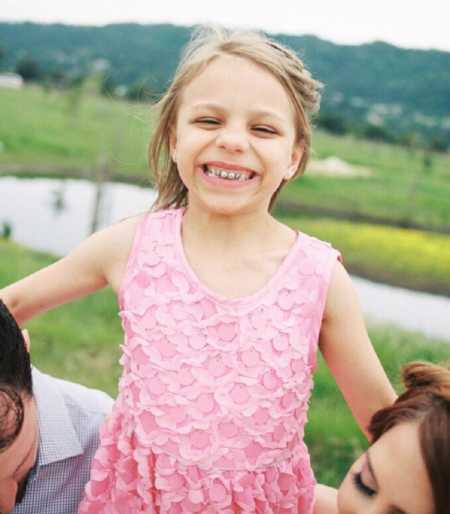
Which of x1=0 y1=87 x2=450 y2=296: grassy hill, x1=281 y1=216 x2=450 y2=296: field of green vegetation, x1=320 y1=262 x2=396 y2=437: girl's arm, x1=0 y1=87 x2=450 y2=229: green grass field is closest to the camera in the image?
x1=320 y1=262 x2=396 y2=437: girl's arm

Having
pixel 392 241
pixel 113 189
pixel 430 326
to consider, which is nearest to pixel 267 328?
pixel 430 326

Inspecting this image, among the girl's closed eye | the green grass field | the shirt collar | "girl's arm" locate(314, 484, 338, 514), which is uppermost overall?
the girl's closed eye

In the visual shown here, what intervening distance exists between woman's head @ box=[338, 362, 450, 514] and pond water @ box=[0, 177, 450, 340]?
7396 millimetres

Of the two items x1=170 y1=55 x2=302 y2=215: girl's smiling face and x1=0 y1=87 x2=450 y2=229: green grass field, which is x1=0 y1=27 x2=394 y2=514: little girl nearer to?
x1=170 y1=55 x2=302 y2=215: girl's smiling face

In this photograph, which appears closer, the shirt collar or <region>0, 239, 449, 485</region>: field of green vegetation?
the shirt collar

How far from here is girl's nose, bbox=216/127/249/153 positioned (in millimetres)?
1840

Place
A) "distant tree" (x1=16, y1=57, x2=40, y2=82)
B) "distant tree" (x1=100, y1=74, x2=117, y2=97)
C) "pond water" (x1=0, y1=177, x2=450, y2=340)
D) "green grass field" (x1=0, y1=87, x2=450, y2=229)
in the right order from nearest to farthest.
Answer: "distant tree" (x1=100, y1=74, x2=117, y2=97)
"pond water" (x1=0, y1=177, x2=450, y2=340)
"green grass field" (x1=0, y1=87, x2=450, y2=229)
"distant tree" (x1=16, y1=57, x2=40, y2=82)

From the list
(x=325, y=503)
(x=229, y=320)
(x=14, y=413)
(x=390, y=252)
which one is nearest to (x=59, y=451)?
(x=14, y=413)

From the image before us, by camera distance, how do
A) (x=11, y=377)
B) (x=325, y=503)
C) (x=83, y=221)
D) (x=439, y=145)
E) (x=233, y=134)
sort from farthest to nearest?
1. (x=439, y=145)
2. (x=83, y=221)
3. (x=325, y=503)
4. (x=233, y=134)
5. (x=11, y=377)

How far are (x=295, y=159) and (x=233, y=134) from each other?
306 millimetres

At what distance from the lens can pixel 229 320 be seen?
192cm

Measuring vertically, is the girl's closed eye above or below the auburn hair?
above

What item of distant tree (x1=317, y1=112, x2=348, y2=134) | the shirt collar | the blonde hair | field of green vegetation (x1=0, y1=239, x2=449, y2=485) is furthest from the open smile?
distant tree (x1=317, y1=112, x2=348, y2=134)

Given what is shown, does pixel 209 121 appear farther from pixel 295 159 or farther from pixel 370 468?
pixel 370 468
